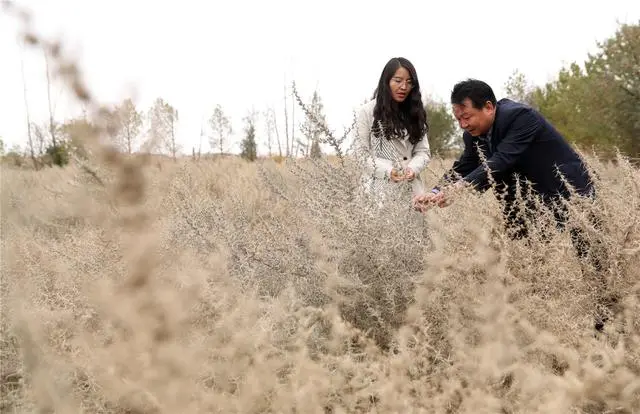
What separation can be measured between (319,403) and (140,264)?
1.18 metres

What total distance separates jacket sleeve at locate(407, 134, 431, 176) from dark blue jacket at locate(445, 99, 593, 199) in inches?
25.6

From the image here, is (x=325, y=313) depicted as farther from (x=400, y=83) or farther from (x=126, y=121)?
(x=400, y=83)

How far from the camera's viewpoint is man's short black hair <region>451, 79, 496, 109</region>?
323cm

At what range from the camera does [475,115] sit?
3291 mm

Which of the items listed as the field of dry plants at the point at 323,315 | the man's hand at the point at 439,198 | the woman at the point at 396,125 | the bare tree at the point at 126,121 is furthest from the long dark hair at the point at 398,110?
the bare tree at the point at 126,121

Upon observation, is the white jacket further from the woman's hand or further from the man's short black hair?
the man's short black hair

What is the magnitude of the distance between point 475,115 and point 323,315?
182 centimetres

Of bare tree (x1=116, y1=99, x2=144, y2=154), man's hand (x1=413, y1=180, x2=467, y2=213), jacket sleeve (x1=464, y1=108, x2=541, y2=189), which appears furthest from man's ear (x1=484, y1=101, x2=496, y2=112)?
bare tree (x1=116, y1=99, x2=144, y2=154)

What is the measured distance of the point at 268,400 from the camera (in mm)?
1784

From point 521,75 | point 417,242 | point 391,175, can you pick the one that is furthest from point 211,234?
point 521,75

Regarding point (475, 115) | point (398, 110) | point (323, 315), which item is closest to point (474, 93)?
point (475, 115)

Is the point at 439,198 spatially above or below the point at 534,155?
below

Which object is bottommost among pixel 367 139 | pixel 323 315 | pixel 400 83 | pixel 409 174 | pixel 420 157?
pixel 323 315

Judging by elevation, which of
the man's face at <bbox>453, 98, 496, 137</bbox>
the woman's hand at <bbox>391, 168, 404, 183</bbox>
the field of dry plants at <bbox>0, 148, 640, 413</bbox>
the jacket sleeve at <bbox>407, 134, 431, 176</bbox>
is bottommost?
the field of dry plants at <bbox>0, 148, 640, 413</bbox>
